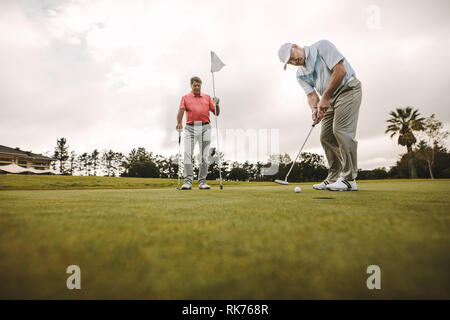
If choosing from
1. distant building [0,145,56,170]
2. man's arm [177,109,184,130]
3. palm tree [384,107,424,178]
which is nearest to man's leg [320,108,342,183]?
man's arm [177,109,184,130]

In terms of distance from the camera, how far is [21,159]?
47.8m

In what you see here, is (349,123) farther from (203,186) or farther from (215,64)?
(215,64)

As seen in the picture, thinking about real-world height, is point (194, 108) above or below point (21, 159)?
below

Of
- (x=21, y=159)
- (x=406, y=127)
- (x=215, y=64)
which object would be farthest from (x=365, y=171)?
(x=21, y=159)

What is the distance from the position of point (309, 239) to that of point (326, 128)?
3686 mm

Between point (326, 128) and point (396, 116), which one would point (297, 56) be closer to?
point (326, 128)

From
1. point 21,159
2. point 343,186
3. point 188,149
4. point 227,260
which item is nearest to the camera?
point 227,260

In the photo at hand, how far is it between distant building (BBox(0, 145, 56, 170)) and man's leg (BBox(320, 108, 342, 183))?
194 ft

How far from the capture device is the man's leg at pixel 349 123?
11.0 feet

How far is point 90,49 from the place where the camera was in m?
21.6

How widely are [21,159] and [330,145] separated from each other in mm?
63374

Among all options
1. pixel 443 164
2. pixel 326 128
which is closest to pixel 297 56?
pixel 326 128

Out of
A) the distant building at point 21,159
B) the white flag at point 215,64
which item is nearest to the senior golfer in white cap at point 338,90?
the white flag at point 215,64

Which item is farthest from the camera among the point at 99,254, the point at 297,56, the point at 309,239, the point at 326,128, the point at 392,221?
the point at 326,128
